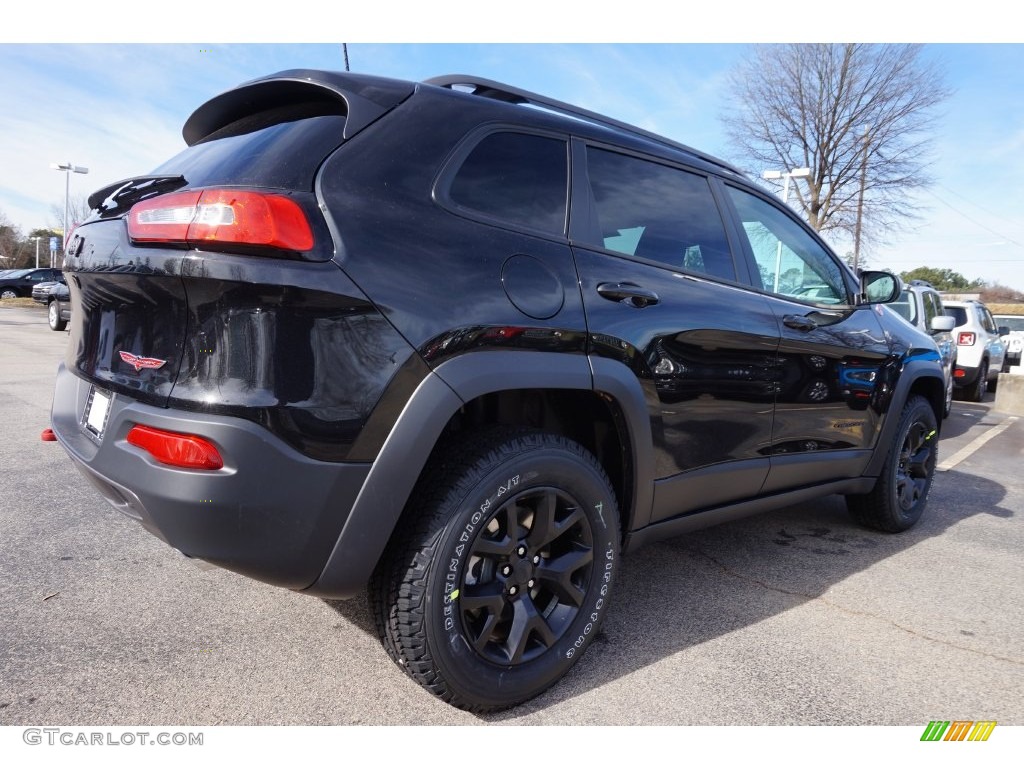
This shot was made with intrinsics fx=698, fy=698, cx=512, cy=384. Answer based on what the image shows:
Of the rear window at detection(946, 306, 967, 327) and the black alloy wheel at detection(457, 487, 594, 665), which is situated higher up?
the rear window at detection(946, 306, 967, 327)

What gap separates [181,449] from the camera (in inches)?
66.2

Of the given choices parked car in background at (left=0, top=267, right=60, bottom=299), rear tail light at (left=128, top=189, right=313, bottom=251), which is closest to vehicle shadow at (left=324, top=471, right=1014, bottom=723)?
rear tail light at (left=128, top=189, right=313, bottom=251)

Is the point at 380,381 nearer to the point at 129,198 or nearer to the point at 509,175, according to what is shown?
the point at 509,175

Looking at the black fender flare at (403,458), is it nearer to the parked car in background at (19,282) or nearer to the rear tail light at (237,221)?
the rear tail light at (237,221)

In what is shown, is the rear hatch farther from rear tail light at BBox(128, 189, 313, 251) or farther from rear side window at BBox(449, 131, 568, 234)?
rear side window at BBox(449, 131, 568, 234)

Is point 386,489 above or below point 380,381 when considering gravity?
below

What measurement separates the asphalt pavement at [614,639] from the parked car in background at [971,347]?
822 cm

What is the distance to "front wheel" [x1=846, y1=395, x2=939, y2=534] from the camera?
379cm

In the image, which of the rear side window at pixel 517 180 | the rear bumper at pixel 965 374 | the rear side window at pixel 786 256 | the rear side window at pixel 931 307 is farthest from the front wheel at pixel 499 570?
the rear bumper at pixel 965 374

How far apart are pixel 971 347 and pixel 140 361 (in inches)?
475

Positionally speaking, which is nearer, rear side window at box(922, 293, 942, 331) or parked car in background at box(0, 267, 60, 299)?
rear side window at box(922, 293, 942, 331)

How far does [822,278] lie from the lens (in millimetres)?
3529
